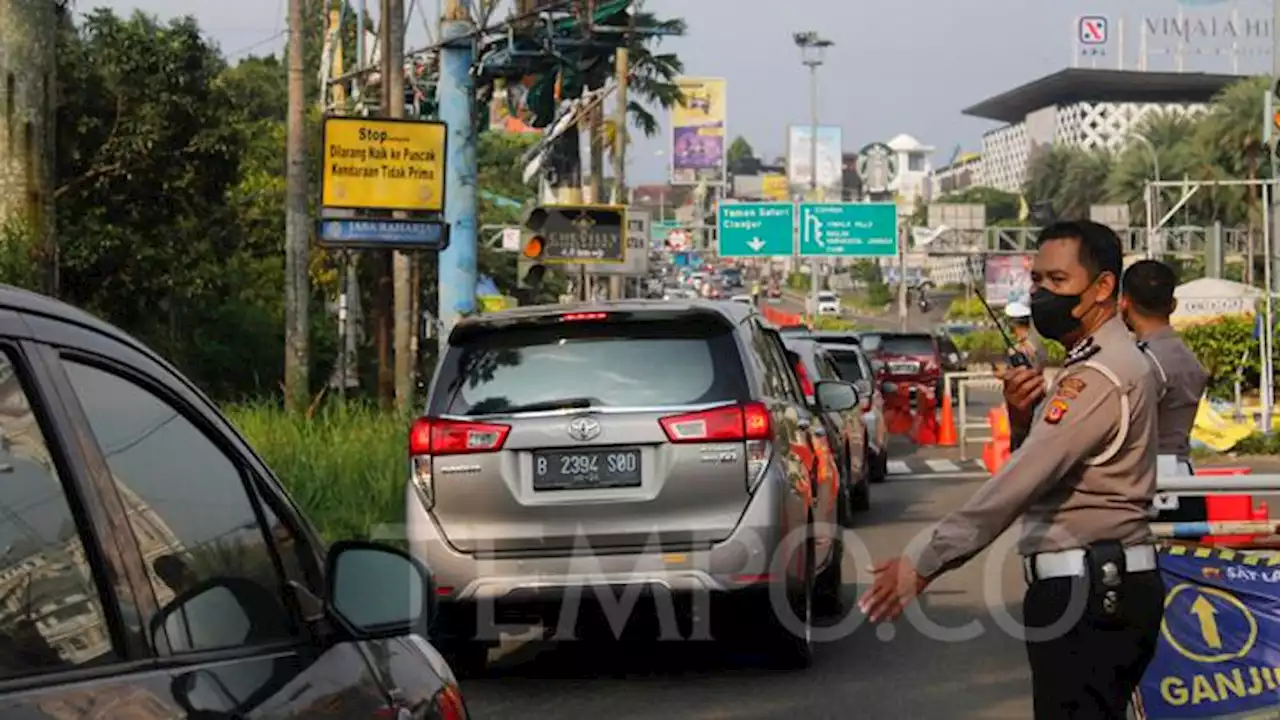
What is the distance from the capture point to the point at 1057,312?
5000 millimetres

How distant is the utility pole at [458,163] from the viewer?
81.2ft

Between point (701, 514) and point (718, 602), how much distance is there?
43 cm

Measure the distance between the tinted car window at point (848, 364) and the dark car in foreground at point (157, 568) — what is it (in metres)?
19.9

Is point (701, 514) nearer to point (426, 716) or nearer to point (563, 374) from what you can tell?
point (563, 374)

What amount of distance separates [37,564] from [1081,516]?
9.45 ft

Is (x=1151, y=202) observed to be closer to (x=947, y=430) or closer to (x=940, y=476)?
(x=947, y=430)

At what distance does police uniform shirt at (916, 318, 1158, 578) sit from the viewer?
477 cm

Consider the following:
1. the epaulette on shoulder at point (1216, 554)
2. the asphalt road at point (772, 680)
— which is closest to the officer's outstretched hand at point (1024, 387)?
the epaulette on shoulder at point (1216, 554)

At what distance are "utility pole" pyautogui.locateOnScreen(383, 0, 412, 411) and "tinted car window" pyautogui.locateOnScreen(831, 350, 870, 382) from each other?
5.17 metres

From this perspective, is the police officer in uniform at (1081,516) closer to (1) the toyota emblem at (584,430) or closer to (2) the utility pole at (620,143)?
(1) the toyota emblem at (584,430)

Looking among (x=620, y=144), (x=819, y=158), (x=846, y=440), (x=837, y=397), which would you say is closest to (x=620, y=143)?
(x=620, y=144)

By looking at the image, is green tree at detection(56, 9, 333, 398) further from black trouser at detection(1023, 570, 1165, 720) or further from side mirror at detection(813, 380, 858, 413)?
black trouser at detection(1023, 570, 1165, 720)

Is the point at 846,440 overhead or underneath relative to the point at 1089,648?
underneath

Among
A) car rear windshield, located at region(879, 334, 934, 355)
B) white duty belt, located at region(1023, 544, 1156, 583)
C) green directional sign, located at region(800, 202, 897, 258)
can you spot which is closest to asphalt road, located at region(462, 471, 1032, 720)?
white duty belt, located at region(1023, 544, 1156, 583)
